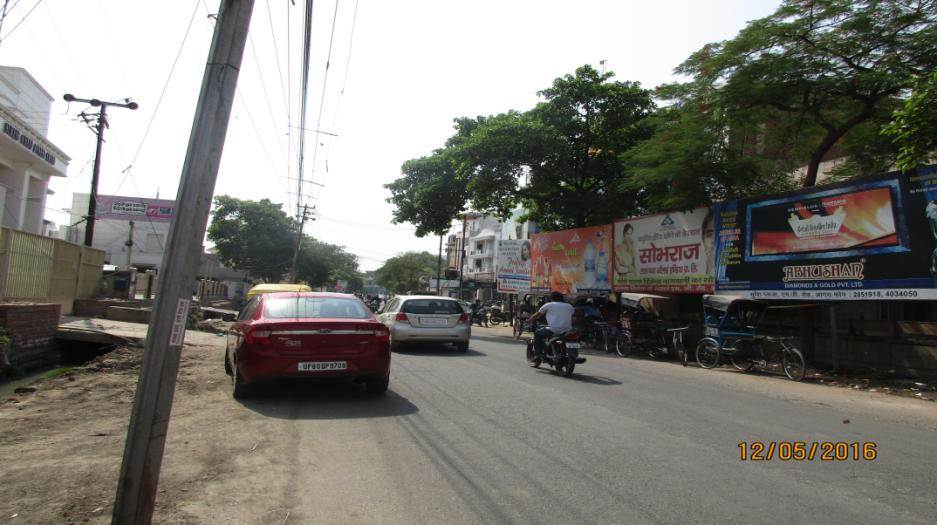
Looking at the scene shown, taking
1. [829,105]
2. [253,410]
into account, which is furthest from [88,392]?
[829,105]

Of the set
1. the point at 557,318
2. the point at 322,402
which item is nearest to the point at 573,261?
the point at 557,318

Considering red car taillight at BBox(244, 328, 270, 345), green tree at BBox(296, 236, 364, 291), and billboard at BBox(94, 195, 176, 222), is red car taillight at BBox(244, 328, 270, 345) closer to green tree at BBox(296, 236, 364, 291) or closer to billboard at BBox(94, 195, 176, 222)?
billboard at BBox(94, 195, 176, 222)

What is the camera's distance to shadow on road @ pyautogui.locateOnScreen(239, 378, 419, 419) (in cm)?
654

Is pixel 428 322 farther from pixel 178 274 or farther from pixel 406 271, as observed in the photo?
pixel 406 271

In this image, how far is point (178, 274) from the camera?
2.91m

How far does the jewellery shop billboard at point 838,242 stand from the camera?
1074 cm

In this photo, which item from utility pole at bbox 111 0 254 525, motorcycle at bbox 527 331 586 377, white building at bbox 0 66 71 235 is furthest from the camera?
white building at bbox 0 66 71 235

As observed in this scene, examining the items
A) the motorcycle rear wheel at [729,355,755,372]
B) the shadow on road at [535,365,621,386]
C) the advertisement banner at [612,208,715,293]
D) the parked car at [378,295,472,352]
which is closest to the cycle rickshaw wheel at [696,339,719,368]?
the motorcycle rear wheel at [729,355,755,372]

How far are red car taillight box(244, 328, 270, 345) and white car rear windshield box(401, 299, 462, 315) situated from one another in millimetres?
7129

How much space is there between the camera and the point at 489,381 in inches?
361

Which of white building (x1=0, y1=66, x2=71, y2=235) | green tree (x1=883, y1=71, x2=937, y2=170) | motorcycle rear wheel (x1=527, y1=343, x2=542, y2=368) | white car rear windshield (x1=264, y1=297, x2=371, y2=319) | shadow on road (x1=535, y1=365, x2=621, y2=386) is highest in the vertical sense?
white building (x1=0, y1=66, x2=71, y2=235)

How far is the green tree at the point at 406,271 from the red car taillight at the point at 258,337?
73113 mm
